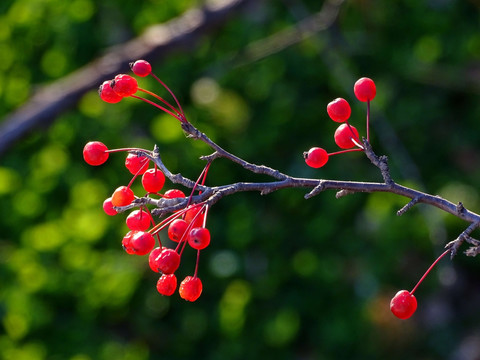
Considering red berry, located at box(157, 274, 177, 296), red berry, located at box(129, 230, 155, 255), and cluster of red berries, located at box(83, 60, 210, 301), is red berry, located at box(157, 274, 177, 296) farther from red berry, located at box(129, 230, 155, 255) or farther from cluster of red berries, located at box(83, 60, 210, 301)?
red berry, located at box(129, 230, 155, 255)

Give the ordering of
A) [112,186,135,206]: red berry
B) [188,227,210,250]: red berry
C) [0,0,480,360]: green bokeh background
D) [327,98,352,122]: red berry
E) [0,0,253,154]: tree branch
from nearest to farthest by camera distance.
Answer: [188,227,210,250]: red berry < [112,186,135,206]: red berry < [327,98,352,122]: red berry < [0,0,253,154]: tree branch < [0,0,480,360]: green bokeh background

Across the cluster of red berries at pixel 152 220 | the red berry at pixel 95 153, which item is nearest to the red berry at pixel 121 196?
the cluster of red berries at pixel 152 220

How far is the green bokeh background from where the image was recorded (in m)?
3.49

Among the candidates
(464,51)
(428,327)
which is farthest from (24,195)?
(464,51)

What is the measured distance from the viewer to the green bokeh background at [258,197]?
3.49 m

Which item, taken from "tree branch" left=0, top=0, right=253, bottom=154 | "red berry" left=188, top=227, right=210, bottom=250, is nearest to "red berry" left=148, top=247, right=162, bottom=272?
"red berry" left=188, top=227, right=210, bottom=250

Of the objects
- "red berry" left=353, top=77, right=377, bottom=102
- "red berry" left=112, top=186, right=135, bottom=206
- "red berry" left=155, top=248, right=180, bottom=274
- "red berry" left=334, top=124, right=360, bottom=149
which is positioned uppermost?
"red berry" left=353, top=77, right=377, bottom=102

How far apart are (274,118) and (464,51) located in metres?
1.39

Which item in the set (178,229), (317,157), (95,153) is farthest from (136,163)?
(317,157)

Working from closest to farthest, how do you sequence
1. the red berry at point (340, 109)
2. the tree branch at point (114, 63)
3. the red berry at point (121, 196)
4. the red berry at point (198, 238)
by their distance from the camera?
the red berry at point (198, 238), the red berry at point (121, 196), the red berry at point (340, 109), the tree branch at point (114, 63)

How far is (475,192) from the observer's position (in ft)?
12.8

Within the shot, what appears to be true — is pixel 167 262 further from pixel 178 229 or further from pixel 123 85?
pixel 123 85

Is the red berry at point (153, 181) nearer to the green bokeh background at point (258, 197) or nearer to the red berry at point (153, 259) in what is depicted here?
the red berry at point (153, 259)

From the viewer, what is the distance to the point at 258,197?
13.1 feet
